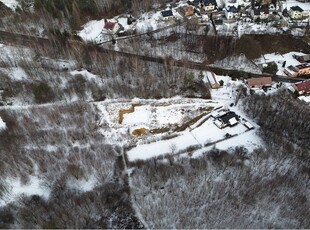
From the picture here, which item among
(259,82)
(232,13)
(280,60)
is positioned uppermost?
(232,13)

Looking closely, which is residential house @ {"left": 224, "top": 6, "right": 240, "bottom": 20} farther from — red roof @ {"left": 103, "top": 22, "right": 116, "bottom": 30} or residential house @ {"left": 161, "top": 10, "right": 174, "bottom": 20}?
red roof @ {"left": 103, "top": 22, "right": 116, "bottom": 30}

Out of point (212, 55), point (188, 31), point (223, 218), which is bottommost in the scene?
point (223, 218)

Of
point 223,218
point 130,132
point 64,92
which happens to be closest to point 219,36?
point 130,132

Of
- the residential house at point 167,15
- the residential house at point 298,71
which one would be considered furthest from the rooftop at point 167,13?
the residential house at point 298,71

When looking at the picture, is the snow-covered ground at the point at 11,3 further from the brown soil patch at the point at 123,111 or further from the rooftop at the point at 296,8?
the rooftop at the point at 296,8

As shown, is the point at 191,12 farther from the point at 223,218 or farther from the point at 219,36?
the point at 223,218

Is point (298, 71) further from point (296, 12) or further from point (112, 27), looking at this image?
point (112, 27)

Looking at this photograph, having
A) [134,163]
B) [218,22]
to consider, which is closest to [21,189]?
[134,163]
